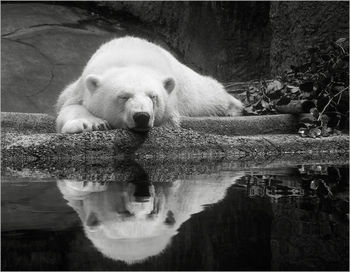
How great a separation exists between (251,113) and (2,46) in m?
4.58

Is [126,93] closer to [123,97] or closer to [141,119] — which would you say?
[123,97]

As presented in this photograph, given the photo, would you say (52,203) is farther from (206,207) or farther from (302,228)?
(302,228)

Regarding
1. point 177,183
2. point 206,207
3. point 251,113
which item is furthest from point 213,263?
point 251,113

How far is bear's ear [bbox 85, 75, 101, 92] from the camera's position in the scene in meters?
5.27

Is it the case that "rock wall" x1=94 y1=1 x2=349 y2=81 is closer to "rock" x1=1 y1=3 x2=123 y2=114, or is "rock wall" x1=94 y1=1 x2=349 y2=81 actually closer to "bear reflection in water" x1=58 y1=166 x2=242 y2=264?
"rock" x1=1 y1=3 x2=123 y2=114

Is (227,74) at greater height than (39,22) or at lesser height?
lesser

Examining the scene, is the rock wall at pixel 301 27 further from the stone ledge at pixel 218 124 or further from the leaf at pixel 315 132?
the leaf at pixel 315 132

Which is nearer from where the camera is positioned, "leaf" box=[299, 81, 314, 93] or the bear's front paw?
the bear's front paw

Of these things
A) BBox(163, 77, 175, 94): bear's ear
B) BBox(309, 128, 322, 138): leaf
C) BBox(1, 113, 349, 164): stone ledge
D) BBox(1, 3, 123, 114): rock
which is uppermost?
BBox(1, 3, 123, 114): rock

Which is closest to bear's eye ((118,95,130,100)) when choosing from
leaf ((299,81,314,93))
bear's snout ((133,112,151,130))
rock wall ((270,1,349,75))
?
bear's snout ((133,112,151,130))

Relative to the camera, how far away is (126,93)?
196 inches

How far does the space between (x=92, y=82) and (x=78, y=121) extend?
58cm

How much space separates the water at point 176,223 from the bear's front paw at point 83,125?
1.25m

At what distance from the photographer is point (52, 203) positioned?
2.70 meters
